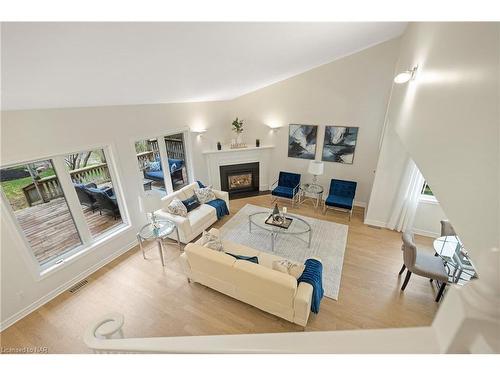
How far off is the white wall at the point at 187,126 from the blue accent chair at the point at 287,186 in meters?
0.34

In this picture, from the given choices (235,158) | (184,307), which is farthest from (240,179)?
(184,307)

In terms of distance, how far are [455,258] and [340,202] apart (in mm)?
2710

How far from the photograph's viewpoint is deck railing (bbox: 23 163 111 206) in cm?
348

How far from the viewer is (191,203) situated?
17.9ft

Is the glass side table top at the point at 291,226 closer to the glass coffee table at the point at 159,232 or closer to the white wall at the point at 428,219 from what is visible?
the glass coffee table at the point at 159,232

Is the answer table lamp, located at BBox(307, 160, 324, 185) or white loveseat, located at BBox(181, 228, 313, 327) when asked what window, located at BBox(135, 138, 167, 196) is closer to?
white loveseat, located at BBox(181, 228, 313, 327)

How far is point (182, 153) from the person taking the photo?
20.2 feet

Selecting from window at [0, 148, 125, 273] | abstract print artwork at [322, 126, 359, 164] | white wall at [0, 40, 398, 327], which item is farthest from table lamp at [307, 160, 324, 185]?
window at [0, 148, 125, 273]

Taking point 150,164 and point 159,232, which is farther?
point 150,164

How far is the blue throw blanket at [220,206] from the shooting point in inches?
225

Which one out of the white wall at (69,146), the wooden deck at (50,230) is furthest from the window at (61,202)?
the white wall at (69,146)

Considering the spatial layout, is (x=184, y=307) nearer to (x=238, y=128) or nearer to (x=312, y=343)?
(x=312, y=343)

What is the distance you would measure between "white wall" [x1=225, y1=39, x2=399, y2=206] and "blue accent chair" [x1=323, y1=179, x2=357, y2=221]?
0.34 meters
